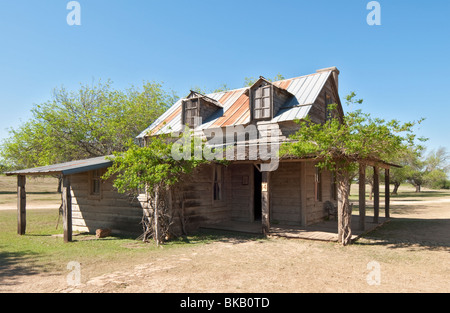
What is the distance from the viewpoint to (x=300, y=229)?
1230cm

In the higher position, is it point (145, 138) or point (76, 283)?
point (145, 138)

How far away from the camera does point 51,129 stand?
69.2ft

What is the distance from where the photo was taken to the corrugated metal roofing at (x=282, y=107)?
49.2 feet

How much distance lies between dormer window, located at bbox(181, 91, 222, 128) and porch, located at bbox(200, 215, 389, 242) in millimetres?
6349

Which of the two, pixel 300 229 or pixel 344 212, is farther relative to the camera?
pixel 300 229

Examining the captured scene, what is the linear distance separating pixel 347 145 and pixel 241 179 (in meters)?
6.39

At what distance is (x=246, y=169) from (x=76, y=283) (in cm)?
952

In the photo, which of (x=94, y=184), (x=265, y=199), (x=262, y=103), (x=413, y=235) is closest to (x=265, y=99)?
(x=262, y=103)

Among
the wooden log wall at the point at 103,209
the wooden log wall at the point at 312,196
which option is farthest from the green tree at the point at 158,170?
the wooden log wall at the point at 312,196

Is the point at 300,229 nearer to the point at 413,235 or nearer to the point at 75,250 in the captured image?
the point at 413,235

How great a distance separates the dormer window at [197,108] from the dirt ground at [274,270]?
29.0ft

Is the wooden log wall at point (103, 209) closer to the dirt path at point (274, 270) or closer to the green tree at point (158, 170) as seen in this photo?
the green tree at point (158, 170)
